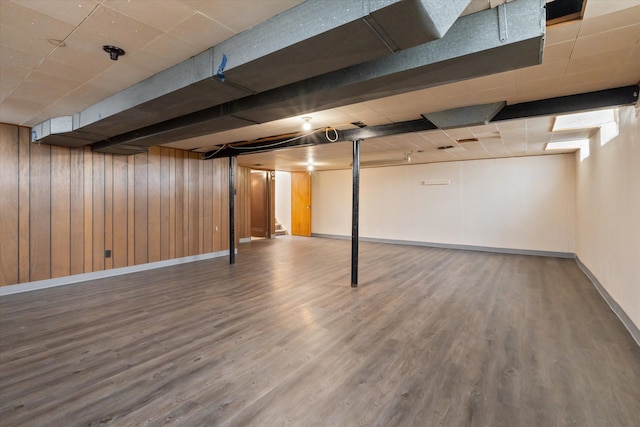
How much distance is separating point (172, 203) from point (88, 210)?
148 cm

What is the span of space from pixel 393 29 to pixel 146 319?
3.58m

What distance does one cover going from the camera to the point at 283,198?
1222 cm

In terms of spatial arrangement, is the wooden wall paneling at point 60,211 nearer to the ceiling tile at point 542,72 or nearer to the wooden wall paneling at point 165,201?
the wooden wall paneling at point 165,201

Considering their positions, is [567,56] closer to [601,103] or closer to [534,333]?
[601,103]

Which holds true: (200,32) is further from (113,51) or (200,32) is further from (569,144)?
(569,144)

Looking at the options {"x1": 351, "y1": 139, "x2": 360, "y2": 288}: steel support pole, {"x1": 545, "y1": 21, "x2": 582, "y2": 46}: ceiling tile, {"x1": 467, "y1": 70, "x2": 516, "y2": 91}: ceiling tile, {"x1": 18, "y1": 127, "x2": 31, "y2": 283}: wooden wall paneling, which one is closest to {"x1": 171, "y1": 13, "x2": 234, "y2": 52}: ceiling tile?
{"x1": 545, "y1": 21, "x2": 582, "y2": 46}: ceiling tile

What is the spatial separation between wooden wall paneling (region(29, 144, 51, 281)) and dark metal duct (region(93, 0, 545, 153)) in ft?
11.2

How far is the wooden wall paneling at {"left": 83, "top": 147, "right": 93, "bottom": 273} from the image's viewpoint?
5027 millimetres

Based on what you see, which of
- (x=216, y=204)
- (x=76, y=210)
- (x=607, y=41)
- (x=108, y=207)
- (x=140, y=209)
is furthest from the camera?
(x=216, y=204)

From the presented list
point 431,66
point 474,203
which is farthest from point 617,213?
point 474,203

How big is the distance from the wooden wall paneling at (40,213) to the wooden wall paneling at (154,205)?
150 centimetres

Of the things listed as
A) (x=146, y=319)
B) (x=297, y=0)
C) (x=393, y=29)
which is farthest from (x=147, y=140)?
(x=393, y=29)

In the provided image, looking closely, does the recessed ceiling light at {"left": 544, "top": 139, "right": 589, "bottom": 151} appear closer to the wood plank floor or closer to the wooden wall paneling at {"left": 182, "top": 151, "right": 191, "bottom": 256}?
the wood plank floor

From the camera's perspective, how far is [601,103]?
295 cm
